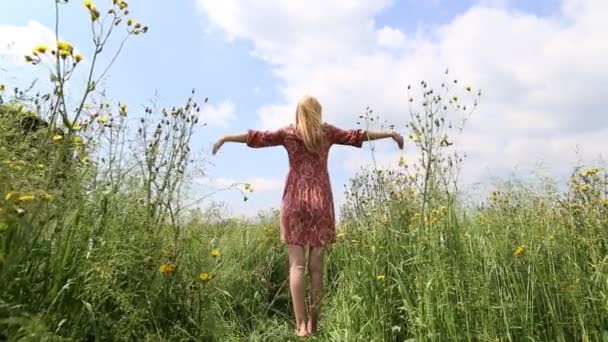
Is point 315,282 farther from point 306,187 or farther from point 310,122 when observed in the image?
point 310,122

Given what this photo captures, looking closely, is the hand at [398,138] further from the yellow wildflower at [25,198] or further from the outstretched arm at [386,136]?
the yellow wildflower at [25,198]

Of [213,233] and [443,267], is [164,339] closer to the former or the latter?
[443,267]

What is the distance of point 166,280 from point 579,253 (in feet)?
7.65

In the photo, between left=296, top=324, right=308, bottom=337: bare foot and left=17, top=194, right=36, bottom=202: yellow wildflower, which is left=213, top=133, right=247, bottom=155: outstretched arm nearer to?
left=296, top=324, right=308, bottom=337: bare foot

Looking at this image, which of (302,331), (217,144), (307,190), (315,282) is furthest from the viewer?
(217,144)

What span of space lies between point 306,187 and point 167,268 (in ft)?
5.40

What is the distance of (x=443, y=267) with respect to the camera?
8.83 ft

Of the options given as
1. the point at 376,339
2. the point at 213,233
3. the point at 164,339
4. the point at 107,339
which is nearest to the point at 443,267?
the point at 376,339

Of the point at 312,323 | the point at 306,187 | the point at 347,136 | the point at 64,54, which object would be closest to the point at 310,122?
the point at 347,136

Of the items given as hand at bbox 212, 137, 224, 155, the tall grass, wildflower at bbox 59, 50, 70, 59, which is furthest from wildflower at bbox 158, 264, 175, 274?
hand at bbox 212, 137, 224, 155

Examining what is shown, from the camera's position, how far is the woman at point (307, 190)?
13.1 feet

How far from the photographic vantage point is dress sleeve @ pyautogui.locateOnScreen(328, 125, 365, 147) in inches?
172

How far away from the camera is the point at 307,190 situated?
13.6ft

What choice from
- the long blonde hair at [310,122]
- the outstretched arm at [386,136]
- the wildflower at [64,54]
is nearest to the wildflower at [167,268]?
the wildflower at [64,54]
